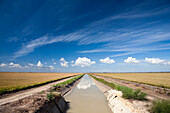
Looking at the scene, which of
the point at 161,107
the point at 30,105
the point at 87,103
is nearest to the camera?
the point at 161,107

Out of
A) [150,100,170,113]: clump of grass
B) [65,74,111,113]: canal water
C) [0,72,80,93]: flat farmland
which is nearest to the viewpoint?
[150,100,170,113]: clump of grass

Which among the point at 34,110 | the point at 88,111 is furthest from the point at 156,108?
the point at 34,110

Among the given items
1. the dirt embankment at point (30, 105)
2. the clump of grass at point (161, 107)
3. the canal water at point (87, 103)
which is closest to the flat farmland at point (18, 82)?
the dirt embankment at point (30, 105)

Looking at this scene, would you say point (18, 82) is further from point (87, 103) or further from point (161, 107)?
point (161, 107)

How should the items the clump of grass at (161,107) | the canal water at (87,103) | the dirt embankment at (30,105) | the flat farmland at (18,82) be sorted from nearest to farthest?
the dirt embankment at (30,105) < the clump of grass at (161,107) < the canal water at (87,103) < the flat farmland at (18,82)

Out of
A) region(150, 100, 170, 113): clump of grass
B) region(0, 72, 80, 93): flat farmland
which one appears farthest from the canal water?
Answer: region(0, 72, 80, 93): flat farmland

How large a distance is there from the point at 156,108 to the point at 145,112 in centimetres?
86

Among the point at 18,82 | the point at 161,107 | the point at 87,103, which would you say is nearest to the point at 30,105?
the point at 87,103

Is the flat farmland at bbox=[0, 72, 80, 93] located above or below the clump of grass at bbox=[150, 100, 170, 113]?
below

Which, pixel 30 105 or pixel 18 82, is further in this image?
pixel 18 82

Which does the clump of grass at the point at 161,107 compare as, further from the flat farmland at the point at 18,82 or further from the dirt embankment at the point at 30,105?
the flat farmland at the point at 18,82

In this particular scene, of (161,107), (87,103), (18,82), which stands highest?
(161,107)

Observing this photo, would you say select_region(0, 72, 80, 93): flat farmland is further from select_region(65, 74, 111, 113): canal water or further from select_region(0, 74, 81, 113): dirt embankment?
select_region(65, 74, 111, 113): canal water

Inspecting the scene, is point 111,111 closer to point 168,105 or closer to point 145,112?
point 145,112
